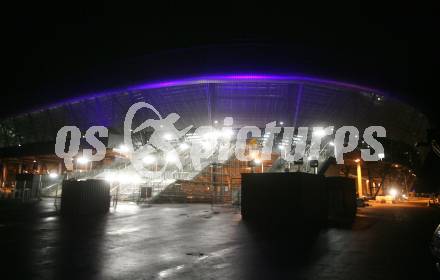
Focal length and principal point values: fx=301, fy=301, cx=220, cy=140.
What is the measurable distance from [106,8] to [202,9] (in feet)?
13.4

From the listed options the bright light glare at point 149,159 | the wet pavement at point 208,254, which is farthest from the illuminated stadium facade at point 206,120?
the wet pavement at point 208,254

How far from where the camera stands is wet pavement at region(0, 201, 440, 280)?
5773mm

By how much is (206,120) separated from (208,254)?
47232mm

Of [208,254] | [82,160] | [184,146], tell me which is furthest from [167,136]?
[208,254]

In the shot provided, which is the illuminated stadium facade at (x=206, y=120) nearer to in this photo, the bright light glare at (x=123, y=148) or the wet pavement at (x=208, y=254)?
the bright light glare at (x=123, y=148)

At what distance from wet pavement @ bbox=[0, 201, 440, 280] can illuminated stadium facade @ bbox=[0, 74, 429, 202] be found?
19.6 m

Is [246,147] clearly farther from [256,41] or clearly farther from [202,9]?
[202,9]

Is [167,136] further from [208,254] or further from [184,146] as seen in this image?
[208,254]

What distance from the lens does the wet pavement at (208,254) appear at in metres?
5.77

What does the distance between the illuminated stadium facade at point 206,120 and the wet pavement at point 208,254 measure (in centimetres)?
1964

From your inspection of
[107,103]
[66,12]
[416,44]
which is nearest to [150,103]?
[107,103]

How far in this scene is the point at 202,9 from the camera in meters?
13.3

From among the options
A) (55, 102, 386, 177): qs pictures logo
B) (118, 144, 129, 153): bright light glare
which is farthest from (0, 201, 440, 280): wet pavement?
(118, 144, 129, 153): bright light glare

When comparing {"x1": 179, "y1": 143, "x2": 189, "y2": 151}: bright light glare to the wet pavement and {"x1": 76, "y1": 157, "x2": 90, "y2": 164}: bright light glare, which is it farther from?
the wet pavement
